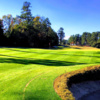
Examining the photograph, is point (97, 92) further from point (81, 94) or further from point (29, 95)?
point (29, 95)

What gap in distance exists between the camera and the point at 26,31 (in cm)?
5125

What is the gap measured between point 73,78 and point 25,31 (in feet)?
160

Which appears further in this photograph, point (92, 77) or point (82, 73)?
point (92, 77)

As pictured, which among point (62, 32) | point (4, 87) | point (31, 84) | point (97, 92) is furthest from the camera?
point (62, 32)

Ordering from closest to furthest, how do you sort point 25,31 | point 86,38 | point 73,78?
point 73,78, point 25,31, point 86,38

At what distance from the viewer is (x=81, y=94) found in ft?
16.9

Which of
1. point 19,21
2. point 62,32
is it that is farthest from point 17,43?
point 62,32

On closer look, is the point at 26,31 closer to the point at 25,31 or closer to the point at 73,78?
the point at 25,31

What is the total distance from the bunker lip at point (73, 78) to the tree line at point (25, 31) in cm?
4261

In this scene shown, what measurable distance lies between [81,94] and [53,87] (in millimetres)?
1745

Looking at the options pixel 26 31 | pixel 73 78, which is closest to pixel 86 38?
pixel 26 31

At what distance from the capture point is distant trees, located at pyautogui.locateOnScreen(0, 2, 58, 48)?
5053cm

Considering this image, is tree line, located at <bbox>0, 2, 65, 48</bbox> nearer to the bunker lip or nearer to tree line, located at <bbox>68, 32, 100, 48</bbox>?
the bunker lip

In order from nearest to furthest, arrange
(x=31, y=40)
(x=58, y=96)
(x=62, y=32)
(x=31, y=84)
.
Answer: (x=58, y=96) < (x=31, y=84) < (x=31, y=40) < (x=62, y=32)
